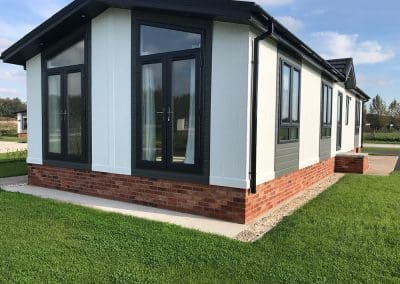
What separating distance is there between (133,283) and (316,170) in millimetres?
7433

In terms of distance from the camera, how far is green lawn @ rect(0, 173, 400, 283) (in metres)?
3.79

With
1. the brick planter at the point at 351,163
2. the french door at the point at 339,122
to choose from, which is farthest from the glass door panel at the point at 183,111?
the french door at the point at 339,122

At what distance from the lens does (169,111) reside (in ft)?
21.2

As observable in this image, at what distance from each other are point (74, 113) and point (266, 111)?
4.11m

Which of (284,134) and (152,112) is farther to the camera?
(284,134)

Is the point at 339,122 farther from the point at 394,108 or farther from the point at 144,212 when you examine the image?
the point at 394,108

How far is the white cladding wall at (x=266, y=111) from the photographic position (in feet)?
Answer: 20.1

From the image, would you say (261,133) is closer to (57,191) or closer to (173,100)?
(173,100)

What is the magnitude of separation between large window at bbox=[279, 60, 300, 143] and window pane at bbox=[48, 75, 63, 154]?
4.72 m

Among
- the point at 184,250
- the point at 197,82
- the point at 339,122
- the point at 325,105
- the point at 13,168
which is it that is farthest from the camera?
the point at 339,122

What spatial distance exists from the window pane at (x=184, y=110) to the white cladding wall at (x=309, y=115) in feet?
10.9

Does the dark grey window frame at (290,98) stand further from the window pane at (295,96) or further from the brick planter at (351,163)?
the brick planter at (351,163)

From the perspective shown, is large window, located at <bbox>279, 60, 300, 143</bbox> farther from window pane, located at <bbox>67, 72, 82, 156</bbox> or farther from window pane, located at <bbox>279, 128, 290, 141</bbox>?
window pane, located at <bbox>67, 72, 82, 156</bbox>

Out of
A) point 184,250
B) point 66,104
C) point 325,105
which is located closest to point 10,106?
point 66,104
